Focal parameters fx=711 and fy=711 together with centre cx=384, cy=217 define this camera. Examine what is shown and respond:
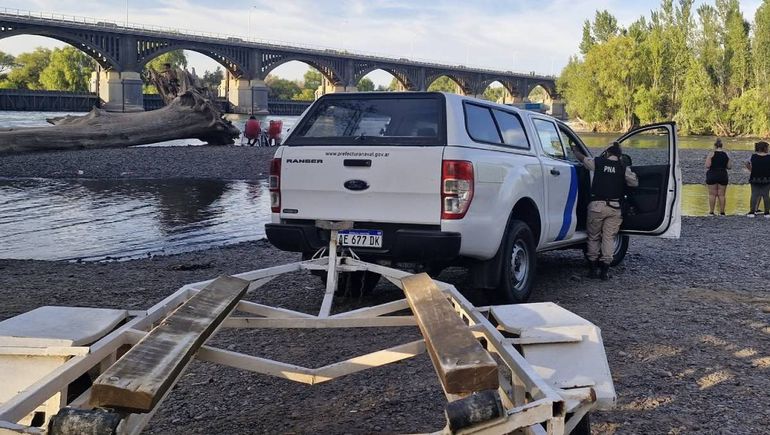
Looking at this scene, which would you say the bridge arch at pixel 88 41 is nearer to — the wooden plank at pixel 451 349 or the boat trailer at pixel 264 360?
the boat trailer at pixel 264 360

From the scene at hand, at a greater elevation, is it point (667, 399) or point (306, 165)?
point (306, 165)

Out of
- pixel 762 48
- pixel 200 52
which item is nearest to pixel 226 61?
pixel 200 52

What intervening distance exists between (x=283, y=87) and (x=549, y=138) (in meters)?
167

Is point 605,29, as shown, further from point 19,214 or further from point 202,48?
point 19,214

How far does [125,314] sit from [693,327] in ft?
14.7

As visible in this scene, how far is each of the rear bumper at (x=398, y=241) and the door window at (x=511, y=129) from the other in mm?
1607

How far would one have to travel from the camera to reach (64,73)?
400 feet

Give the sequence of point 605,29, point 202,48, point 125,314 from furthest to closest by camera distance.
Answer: point 605,29, point 202,48, point 125,314

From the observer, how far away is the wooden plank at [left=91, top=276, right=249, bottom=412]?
7.40 feet

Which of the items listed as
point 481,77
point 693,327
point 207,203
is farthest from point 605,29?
point 693,327

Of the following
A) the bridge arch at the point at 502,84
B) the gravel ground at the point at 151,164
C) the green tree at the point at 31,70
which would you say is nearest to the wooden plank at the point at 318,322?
the gravel ground at the point at 151,164

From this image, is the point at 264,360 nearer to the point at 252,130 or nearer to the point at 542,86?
the point at 252,130

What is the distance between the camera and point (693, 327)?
5.86 meters

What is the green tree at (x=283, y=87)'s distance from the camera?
16550cm
